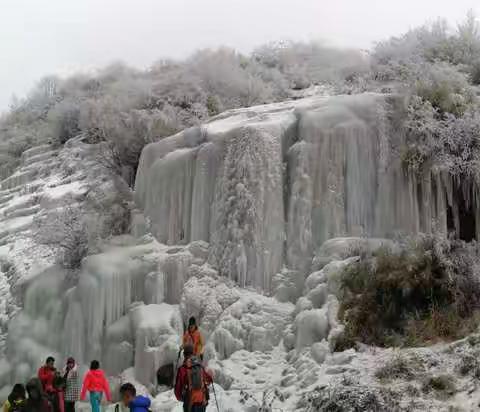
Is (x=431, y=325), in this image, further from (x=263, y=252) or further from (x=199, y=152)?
(x=199, y=152)

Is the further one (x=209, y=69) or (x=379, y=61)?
(x=209, y=69)

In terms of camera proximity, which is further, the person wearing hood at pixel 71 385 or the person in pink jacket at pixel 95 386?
the person wearing hood at pixel 71 385

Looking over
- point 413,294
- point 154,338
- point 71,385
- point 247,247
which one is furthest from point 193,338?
point 413,294

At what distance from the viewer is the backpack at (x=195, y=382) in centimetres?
678

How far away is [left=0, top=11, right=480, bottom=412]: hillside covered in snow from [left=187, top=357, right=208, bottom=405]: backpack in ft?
5.70

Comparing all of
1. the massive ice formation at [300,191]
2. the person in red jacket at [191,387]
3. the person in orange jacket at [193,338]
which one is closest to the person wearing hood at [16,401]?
the person in red jacket at [191,387]

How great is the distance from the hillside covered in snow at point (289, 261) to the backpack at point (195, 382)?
68.4 inches

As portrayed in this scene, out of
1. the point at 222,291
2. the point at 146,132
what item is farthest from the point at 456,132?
the point at 146,132

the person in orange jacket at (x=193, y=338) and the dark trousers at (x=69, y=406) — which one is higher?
the person in orange jacket at (x=193, y=338)

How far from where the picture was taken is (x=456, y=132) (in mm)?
11586

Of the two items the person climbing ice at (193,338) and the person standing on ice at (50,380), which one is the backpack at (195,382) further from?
the person standing on ice at (50,380)

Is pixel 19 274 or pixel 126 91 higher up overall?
pixel 126 91

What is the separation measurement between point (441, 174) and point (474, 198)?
813 mm

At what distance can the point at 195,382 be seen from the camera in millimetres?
6781
